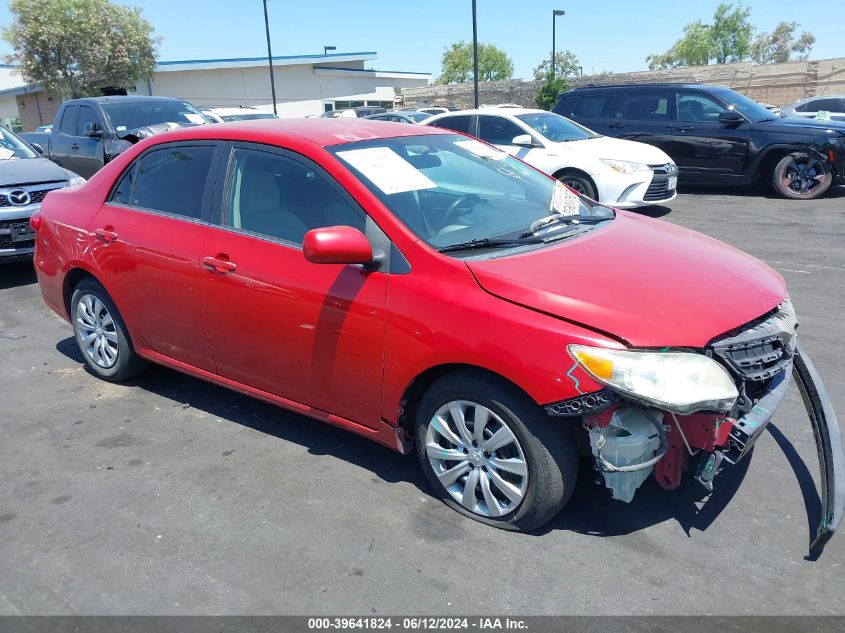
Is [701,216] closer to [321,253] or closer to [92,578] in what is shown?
[321,253]

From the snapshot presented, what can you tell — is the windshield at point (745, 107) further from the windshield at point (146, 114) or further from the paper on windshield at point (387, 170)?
the paper on windshield at point (387, 170)

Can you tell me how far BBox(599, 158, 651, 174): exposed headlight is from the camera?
399 inches

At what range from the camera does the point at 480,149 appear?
4367 mm

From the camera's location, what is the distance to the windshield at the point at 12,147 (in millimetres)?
8398

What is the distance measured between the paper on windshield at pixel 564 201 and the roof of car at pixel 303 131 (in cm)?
80

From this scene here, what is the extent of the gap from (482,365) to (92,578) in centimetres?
182

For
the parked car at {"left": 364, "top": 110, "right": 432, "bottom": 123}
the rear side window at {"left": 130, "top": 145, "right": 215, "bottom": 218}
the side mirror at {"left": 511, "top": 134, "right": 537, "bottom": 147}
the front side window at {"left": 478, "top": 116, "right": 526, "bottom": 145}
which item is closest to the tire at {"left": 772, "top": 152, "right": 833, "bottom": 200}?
the side mirror at {"left": 511, "top": 134, "right": 537, "bottom": 147}

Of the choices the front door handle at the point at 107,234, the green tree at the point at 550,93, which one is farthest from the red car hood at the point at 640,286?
the green tree at the point at 550,93

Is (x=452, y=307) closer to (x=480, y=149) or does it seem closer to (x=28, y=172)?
(x=480, y=149)

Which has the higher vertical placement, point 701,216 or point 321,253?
point 321,253

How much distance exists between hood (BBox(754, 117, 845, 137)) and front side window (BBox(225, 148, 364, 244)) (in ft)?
33.6

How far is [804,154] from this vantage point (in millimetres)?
11461

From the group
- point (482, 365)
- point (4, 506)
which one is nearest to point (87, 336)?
point (4, 506)

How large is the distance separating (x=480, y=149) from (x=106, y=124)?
8.62 m
